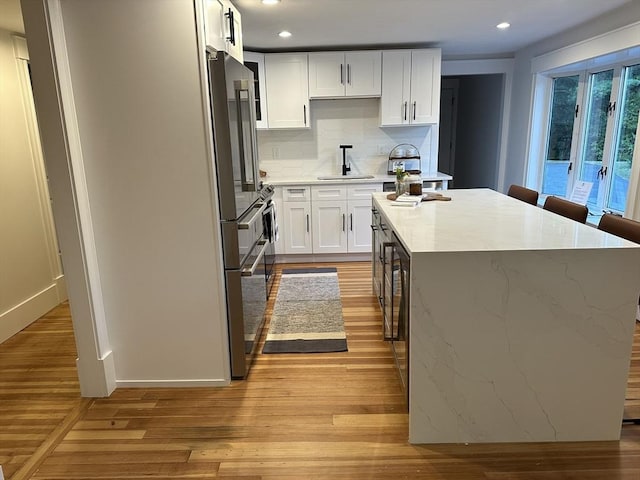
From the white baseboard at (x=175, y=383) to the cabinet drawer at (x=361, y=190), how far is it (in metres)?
2.69

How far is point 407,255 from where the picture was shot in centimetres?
193

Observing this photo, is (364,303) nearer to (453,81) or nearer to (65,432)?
(65,432)

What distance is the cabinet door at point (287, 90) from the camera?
4582 millimetres

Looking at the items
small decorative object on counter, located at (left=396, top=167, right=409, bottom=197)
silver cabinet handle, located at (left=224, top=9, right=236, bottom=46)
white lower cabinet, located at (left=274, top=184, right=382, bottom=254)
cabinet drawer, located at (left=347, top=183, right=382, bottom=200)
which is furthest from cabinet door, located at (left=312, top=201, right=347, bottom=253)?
silver cabinet handle, located at (left=224, top=9, right=236, bottom=46)

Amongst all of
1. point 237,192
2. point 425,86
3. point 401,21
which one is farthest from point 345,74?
point 237,192

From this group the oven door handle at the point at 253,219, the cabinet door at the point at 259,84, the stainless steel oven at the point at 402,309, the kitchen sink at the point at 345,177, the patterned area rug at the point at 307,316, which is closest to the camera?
the stainless steel oven at the point at 402,309

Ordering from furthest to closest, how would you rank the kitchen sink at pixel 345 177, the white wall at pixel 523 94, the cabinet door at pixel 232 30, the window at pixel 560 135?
the kitchen sink at pixel 345 177
the window at pixel 560 135
the white wall at pixel 523 94
the cabinet door at pixel 232 30

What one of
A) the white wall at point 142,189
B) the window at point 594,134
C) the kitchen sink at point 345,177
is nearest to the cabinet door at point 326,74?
the kitchen sink at point 345,177

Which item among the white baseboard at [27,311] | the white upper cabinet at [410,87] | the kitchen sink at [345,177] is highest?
the white upper cabinet at [410,87]

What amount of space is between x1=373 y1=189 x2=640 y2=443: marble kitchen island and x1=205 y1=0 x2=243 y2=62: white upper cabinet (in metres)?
1.47

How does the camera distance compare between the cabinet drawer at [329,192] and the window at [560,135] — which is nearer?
the window at [560,135]

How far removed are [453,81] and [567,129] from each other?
129 inches

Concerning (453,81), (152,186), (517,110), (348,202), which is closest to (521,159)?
(517,110)

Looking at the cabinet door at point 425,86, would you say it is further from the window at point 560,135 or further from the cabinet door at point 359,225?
the window at point 560,135
